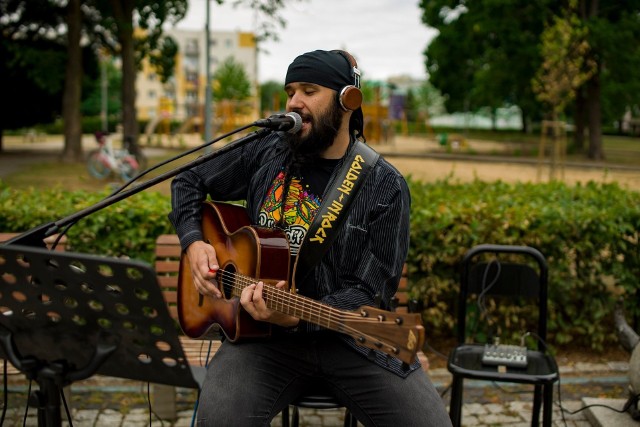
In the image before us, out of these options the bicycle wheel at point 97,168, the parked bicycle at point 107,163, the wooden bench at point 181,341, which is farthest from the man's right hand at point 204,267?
the bicycle wheel at point 97,168

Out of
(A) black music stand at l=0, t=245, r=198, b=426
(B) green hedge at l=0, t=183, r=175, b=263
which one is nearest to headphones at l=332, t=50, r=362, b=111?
(A) black music stand at l=0, t=245, r=198, b=426

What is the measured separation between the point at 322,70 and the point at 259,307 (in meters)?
1.01

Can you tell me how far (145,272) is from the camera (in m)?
1.92

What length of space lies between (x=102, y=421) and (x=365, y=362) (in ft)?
6.57

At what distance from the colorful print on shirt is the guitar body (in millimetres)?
140

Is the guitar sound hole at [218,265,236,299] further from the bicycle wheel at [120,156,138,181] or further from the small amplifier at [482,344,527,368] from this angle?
the bicycle wheel at [120,156,138,181]

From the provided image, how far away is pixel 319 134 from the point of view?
2.94 metres

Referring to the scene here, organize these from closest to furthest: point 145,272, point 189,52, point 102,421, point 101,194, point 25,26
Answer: point 145,272 → point 102,421 → point 101,194 → point 25,26 → point 189,52

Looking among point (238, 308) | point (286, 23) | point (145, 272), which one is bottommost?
point (238, 308)

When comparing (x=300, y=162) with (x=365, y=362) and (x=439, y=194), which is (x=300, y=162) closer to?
(x=365, y=362)

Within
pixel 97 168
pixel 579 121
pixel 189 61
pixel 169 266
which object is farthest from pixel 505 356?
pixel 189 61

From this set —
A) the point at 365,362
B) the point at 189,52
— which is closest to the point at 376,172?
the point at 365,362

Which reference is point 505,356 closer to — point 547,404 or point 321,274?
point 547,404

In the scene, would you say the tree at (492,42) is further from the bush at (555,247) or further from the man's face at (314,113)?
the man's face at (314,113)
